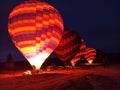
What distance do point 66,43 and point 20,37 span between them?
12.1 m

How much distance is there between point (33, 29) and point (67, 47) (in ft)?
39.7

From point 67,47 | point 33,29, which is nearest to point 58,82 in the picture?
point 33,29

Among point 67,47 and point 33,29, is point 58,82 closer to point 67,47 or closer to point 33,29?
point 33,29

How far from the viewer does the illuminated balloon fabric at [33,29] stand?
21375 millimetres

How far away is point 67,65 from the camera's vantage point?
35.5 m

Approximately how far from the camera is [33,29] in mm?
21391

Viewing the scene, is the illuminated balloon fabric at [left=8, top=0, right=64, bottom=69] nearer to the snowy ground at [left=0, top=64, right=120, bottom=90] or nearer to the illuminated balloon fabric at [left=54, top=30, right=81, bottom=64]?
the snowy ground at [left=0, top=64, right=120, bottom=90]

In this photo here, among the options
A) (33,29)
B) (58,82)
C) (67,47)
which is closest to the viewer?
(58,82)

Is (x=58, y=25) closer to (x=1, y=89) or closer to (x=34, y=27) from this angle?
(x=34, y=27)

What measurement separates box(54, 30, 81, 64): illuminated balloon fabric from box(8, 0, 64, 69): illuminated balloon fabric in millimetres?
10600

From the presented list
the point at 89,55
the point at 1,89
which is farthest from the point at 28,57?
the point at 89,55

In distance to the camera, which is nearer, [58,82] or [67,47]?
[58,82]

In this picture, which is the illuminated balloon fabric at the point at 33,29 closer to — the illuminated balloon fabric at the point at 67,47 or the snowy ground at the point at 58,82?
the snowy ground at the point at 58,82

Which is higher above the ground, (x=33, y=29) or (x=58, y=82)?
(x=33, y=29)
